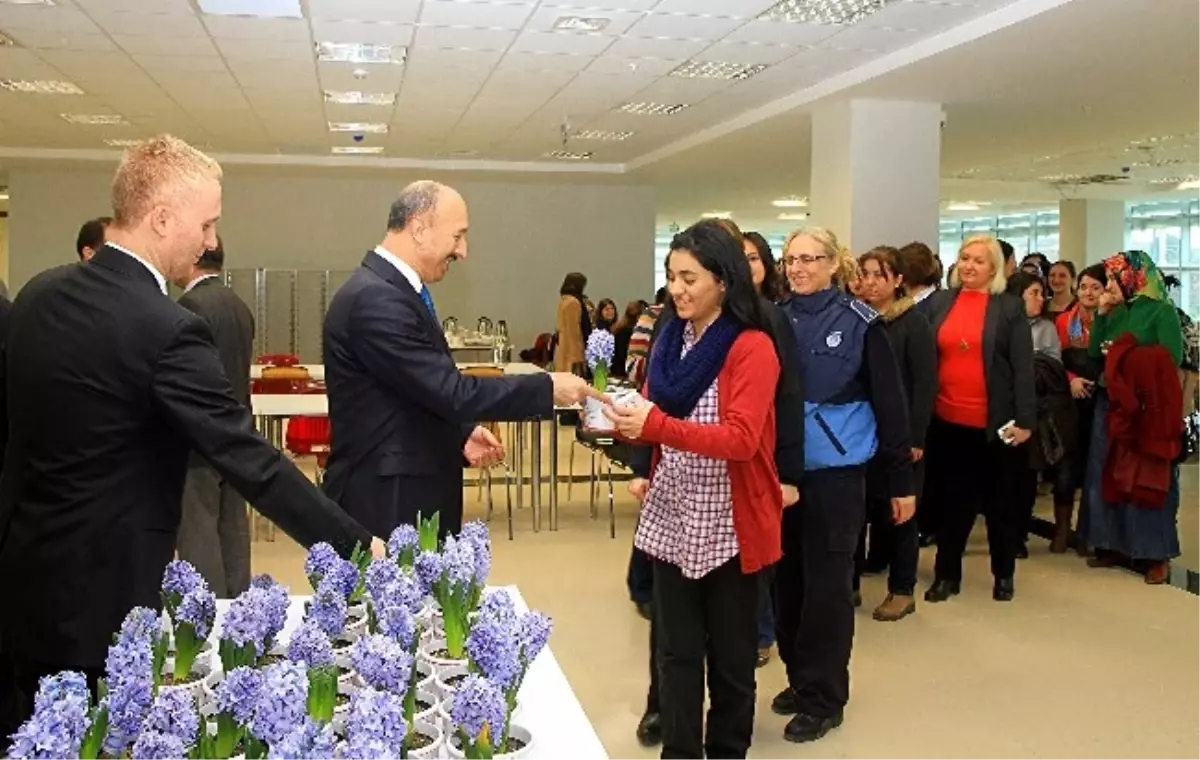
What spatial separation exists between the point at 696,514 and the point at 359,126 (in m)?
8.36

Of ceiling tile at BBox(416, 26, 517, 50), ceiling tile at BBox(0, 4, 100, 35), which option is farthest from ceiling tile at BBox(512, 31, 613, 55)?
ceiling tile at BBox(0, 4, 100, 35)

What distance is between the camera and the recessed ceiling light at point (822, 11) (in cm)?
562

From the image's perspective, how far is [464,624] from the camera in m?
1.74

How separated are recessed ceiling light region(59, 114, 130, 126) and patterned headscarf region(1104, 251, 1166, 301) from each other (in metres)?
8.02

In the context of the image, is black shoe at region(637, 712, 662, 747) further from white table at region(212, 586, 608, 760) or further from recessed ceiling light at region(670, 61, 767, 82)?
recessed ceiling light at region(670, 61, 767, 82)

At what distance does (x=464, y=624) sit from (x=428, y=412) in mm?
823

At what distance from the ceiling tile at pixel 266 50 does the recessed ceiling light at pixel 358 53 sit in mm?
98

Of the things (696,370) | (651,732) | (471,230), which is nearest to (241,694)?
(696,370)

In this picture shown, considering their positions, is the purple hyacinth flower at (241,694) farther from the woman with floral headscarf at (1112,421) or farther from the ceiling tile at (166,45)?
the ceiling tile at (166,45)

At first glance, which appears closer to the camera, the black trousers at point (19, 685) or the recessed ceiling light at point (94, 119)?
the black trousers at point (19, 685)

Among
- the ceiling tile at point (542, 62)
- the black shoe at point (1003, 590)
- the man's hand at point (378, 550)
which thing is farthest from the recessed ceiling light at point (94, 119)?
the man's hand at point (378, 550)

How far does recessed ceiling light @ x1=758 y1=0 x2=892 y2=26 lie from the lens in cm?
562

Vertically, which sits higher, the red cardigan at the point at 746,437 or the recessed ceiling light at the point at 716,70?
the recessed ceiling light at the point at 716,70

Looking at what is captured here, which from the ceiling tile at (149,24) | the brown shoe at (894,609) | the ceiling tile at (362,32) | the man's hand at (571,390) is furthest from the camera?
the ceiling tile at (362,32)
